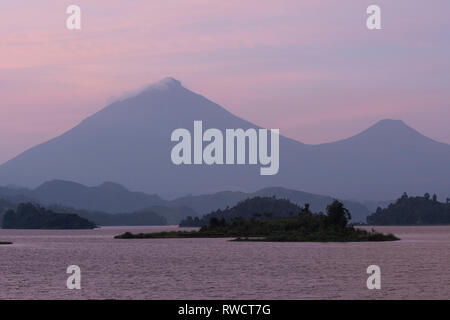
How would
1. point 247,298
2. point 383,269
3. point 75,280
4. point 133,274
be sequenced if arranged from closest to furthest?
point 247,298 < point 75,280 < point 133,274 < point 383,269

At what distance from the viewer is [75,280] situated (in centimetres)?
8525

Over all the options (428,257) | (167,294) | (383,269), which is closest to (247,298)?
(167,294)

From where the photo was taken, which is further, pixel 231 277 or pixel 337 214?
pixel 337 214

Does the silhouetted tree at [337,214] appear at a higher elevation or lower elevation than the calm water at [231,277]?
higher

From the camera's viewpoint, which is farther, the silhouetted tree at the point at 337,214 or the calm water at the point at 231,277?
the silhouetted tree at the point at 337,214

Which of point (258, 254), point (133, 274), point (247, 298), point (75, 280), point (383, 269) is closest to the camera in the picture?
point (247, 298)

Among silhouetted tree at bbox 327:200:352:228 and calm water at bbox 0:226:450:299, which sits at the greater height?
silhouetted tree at bbox 327:200:352:228

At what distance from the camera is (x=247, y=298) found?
69.4 metres

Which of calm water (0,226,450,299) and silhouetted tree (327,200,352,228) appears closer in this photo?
calm water (0,226,450,299)
